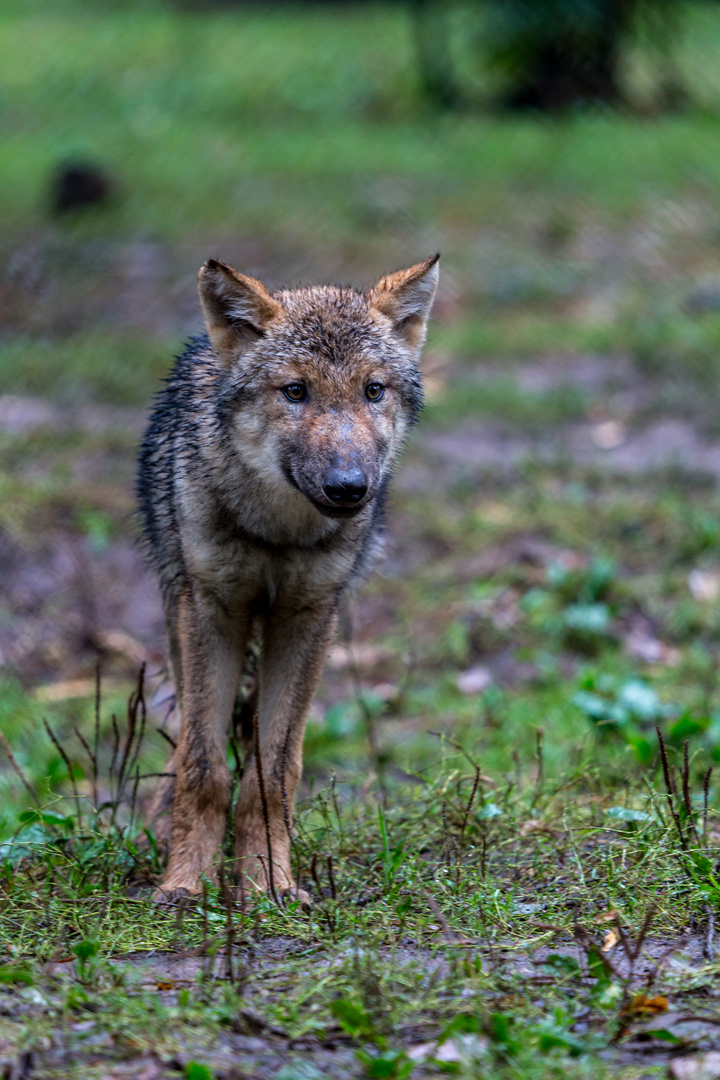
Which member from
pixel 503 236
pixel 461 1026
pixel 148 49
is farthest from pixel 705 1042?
pixel 148 49

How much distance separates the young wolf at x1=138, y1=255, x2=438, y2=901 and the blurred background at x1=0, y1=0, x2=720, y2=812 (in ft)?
3.12

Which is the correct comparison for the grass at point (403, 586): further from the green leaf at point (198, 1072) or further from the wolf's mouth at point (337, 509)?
the wolf's mouth at point (337, 509)

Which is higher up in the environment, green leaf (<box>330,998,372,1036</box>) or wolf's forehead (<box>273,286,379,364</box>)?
wolf's forehead (<box>273,286,379,364</box>)

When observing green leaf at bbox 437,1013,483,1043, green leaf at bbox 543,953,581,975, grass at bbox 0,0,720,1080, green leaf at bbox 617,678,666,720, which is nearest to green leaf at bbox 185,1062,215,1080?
grass at bbox 0,0,720,1080

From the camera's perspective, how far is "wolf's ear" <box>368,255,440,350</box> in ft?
13.7

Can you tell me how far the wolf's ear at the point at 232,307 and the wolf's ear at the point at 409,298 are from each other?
377 millimetres

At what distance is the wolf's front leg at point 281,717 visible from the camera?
395 centimetres

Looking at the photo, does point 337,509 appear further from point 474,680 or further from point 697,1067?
point 474,680

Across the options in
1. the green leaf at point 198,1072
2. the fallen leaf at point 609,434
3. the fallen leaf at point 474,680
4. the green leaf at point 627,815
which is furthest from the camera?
the fallen leaf at point 609,434

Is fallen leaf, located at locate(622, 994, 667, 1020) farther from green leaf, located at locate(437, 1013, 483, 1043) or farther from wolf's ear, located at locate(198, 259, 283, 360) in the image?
wolf's ear, located at locate(198, 259, 283, 360)

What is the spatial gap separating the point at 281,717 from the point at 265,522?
634mm

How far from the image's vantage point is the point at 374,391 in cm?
394

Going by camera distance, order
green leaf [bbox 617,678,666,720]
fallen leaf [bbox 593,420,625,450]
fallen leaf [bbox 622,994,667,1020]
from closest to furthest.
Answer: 1. fallen leaf [bbox 622,994,667,1020]
2. green leaf [bbox 617,678,666,720]
3. fallen leaf [bbox 593,420,625,450]

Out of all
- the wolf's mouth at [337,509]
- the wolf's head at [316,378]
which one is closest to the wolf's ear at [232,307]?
the wolf's head at [316,378]
